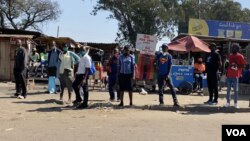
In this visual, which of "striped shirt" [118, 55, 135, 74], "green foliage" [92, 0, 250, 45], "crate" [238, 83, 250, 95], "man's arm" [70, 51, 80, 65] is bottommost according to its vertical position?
"crate" [238, 83, 250, 95]

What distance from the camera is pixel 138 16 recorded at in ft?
186

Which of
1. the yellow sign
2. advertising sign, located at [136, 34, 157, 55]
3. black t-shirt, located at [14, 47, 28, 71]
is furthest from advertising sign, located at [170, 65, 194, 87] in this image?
the yellow sign

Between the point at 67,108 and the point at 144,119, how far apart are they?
8.99 ft

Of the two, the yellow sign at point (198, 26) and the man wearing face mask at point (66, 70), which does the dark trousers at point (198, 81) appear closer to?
the man wearing face mask at point (66, 70)

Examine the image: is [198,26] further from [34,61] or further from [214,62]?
[214,62]

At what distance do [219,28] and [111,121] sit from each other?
3211 centimetres

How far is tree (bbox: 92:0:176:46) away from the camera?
2183 inches

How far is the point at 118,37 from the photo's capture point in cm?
6194

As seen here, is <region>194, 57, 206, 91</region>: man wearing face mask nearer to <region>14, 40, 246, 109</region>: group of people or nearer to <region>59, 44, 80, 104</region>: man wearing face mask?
<region>14, 40, 246, 109</region>: group of people

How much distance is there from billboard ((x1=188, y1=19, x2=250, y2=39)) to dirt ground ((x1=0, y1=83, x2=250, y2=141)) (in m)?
28.1

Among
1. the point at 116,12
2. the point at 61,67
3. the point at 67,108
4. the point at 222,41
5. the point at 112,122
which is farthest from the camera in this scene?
the point at 116,12

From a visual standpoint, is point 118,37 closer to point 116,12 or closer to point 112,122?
point 116,12

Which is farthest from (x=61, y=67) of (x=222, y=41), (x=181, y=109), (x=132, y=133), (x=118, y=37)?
(x=118, y=37)

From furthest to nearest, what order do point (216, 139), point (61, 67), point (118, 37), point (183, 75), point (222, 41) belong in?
point (118, 37) → point (222, 41) → point (183, 75) → point (61, 67) → point (216, 139)
